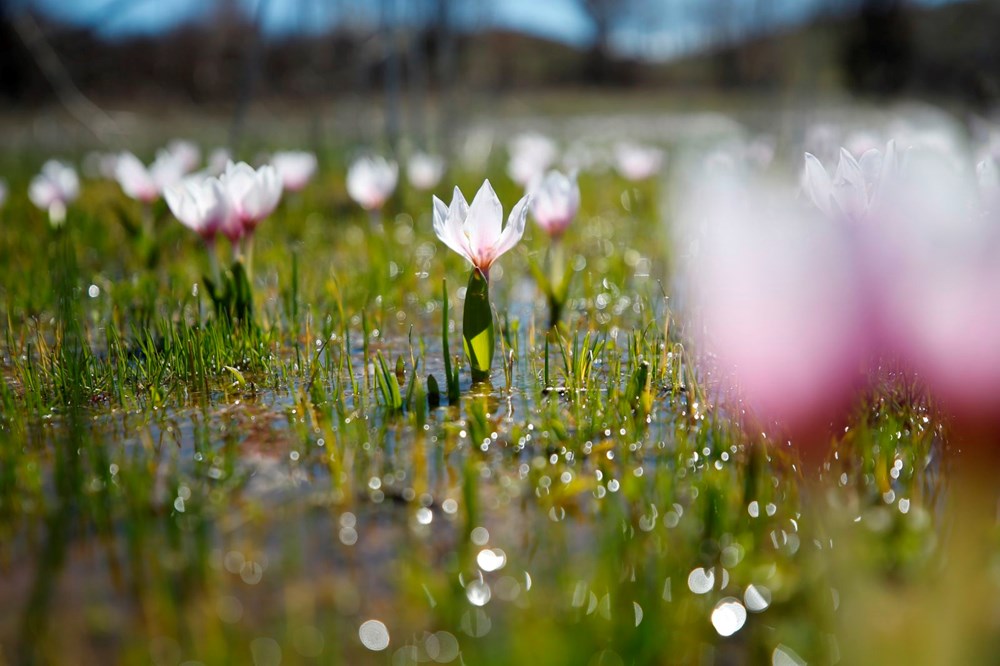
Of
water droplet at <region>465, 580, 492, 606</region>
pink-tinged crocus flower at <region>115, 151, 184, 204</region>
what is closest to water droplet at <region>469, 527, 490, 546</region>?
water droplet at <region>465, 580, 492, 606</region>

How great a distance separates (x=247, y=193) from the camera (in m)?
2.36

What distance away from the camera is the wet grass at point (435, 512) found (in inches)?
40.8

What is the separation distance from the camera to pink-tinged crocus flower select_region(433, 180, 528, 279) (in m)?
1.91

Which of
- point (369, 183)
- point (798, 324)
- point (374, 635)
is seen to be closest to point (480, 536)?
point (374, 635)

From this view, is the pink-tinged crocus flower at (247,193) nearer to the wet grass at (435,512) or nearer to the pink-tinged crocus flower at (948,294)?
the wet grass at (435,512)

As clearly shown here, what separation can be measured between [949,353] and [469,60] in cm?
1111

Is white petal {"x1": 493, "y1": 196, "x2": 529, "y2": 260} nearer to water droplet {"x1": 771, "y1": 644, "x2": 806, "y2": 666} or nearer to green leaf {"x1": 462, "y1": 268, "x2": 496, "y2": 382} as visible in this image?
green leaf {"x1": 462, "y1": 268, "x2": 496, "y2": 382}

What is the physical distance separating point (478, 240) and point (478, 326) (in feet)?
0.63

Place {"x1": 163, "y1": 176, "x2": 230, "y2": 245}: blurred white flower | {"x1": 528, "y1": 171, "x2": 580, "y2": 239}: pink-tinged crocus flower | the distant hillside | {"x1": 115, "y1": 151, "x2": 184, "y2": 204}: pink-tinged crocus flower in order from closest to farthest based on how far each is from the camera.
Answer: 1. {"x1": 163, "y1": 176, "x2": 230, "y2": 245}: blurred white flower
2. {"x1": 528, "y1": 171, "x2": 580, "y2": 239}: pink-tinged crocus flower
3. {"x1": 115, "y1": 151, "x2": 184, "y2": 204}: pink-tinged crocus flower
4. the distant hillside

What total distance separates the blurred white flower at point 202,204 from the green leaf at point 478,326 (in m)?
0.82

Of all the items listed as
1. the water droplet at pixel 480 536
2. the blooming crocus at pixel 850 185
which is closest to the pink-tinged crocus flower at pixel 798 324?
the blooming crocus at pixel 850 185

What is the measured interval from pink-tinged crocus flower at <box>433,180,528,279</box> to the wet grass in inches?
11.1

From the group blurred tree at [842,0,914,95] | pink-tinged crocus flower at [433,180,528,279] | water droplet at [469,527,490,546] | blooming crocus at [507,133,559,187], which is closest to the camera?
water droplet at [469,527,490,546]

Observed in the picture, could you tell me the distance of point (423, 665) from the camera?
1013 millimetres
